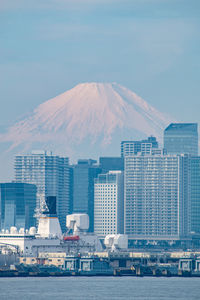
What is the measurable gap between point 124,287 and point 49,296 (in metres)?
19.2

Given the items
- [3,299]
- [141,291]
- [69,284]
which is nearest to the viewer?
[3,299]

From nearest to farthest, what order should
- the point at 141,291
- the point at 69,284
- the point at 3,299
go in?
the point at 3,299
the point at 141,291
the point at 69,284

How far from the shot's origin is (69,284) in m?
197

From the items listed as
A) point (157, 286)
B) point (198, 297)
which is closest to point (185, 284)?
point (157, 286)

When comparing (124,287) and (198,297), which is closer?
(198,297)

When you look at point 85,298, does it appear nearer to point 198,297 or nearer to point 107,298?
point 107,298

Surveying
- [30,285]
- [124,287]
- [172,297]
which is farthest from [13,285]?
[172,297]

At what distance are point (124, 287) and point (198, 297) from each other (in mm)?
18000

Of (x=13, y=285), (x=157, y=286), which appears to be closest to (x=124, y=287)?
(x=157, y=286)

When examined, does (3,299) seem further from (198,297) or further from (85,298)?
(198,297)

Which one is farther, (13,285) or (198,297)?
(13,285)

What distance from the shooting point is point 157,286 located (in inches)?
7603

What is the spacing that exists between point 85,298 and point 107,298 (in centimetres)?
314

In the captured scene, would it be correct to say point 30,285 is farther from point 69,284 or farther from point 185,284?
point 185,284
